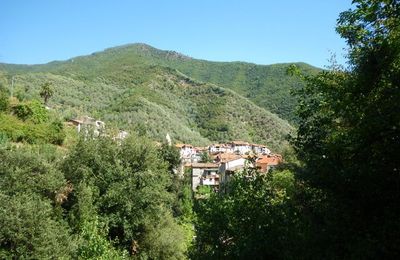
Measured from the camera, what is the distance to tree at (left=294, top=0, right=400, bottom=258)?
19.5 ft

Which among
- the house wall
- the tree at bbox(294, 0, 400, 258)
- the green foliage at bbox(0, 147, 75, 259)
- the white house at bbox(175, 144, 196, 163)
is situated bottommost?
the house wall

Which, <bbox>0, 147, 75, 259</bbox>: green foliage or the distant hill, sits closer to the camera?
<bbox>0, 147, 75, 259</bbox>: green foliage

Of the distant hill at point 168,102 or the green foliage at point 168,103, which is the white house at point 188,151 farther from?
the distant hill at point 168,102

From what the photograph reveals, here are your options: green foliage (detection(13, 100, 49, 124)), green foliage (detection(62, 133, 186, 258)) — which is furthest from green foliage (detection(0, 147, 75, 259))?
green foliage (detection(13, 100, 49, 124))

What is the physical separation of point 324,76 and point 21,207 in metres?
14.5

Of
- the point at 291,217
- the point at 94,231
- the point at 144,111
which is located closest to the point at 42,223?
the point at 94,231

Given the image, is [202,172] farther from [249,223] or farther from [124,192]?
[249,223]

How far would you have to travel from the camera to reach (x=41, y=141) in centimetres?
3603

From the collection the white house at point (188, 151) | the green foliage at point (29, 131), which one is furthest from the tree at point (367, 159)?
the white house at point (188, 151)

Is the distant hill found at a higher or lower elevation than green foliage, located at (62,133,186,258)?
higher

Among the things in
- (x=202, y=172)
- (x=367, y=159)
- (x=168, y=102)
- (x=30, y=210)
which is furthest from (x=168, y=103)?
(x=367, y=159)

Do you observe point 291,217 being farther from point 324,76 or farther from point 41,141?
point 41,141

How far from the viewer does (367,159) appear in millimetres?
6641

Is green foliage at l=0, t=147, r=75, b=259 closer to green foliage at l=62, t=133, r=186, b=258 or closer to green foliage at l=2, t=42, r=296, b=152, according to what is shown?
green foliage at l=62, t=133, r=186, b=258
